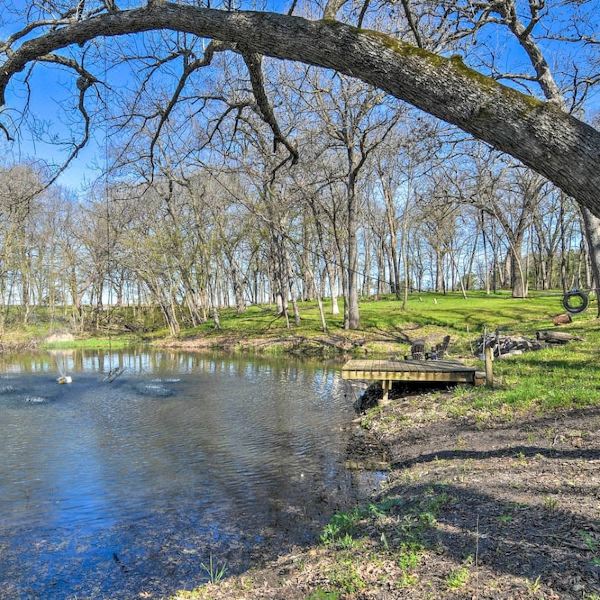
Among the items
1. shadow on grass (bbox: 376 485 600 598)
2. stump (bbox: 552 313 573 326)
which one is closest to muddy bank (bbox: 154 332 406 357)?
A: stump (bbox: 552 313 573 326)

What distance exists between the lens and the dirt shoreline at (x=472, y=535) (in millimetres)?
3424

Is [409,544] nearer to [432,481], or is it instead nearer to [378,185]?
[432,481]

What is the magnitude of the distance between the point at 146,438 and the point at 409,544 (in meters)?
7.68

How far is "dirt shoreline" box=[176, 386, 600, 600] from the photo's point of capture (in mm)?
3424

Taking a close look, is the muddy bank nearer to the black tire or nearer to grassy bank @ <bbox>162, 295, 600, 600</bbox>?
the black tire

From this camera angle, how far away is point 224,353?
28.1 m

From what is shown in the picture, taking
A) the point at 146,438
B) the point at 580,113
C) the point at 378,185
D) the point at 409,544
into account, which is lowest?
the point at 146,438

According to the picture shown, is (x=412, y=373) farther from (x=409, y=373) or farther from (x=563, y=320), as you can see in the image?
(x=563, y=320)

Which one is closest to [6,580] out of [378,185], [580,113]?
[580,113]

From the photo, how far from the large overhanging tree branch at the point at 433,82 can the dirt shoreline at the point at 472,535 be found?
2.41 metres

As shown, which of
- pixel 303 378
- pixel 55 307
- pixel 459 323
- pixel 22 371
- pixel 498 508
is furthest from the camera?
pixel 55 307

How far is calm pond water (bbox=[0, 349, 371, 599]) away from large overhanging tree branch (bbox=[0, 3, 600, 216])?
442cm

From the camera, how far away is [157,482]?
25.7 feet

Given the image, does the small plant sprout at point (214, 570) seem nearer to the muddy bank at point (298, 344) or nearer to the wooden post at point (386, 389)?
the wooden post at point (386, 389)
